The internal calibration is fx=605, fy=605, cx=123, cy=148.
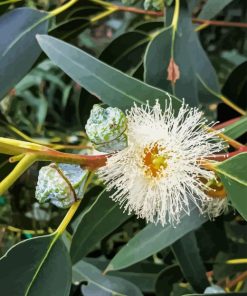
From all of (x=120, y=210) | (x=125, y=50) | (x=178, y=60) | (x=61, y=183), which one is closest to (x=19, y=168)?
(x=61, y=183)

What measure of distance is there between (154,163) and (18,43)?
14.6 inches

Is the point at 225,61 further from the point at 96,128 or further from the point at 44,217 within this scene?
the point at 96,128

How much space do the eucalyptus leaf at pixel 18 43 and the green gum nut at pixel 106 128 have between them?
33cm

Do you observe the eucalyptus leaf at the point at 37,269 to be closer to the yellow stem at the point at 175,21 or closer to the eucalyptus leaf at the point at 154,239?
the eucalyptus leaf at the point at 154,239

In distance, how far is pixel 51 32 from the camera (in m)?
1.09

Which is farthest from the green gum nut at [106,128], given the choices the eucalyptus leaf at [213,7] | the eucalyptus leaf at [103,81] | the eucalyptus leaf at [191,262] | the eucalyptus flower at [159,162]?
the eucalyptus leaf at [213,7]

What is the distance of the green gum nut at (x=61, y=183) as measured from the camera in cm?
65

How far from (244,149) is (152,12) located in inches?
17.1

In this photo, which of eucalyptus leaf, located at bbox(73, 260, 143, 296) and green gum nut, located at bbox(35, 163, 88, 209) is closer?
green gum nut, located at bbox(35, 163, 88, 209)

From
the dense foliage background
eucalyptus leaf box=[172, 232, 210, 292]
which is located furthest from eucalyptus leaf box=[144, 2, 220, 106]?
eucalyptus leaf box=[172, 232, 210, 292]

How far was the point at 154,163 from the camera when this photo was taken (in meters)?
0.71

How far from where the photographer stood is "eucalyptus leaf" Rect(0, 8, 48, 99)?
3.07 feet

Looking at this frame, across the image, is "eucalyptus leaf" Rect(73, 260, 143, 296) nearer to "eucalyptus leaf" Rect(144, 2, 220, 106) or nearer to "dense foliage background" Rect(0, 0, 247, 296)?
"dense foliage background" Rect(0, 0, 247, 296)

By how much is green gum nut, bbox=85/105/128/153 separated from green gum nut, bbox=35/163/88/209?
0.05 metres
